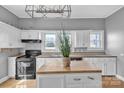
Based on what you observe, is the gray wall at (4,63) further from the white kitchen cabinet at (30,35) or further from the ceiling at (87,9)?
the ceiling at (87,9)

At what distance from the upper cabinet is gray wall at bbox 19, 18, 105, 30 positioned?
984 mm

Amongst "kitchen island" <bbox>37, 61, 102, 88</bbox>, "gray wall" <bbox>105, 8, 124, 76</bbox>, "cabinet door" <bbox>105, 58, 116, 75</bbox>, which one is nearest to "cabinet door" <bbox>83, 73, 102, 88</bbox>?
"kitchen island" <bbox>37, 61, 102, 88</bbox>

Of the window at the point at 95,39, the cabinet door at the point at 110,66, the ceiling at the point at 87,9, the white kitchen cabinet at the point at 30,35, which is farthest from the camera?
the window at the point at 95,39

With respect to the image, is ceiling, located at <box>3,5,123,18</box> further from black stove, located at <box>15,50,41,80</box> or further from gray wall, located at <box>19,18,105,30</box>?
black stove, located at <box>15,50,41,80</box>

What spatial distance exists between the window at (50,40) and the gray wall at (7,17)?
1516 millimetres

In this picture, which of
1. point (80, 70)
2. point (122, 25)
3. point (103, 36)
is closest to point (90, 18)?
point (103, 36)

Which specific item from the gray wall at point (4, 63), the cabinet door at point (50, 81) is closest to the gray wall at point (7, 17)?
the gray wall at point (4, 63)

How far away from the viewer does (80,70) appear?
2.66 metres

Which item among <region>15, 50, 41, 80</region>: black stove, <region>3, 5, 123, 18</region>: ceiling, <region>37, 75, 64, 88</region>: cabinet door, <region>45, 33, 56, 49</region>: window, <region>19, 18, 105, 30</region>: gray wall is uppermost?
<region>3, 5, 123, 18</region>: ceiling

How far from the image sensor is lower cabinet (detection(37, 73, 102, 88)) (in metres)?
2.61

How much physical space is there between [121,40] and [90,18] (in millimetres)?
2194

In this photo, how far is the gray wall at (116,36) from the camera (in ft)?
18.3

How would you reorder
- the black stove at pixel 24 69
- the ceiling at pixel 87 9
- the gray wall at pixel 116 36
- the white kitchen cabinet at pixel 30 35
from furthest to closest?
the white kitchen cabinet at pixel 30 35 → the black stove at pixel 24 69 → the gray wall at pixel 116 36 → the ceiling at pixel 87 9
